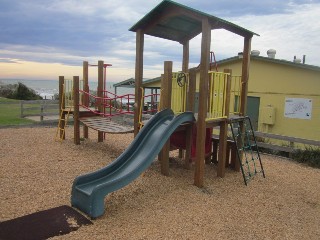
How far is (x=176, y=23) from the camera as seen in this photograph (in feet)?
23.9

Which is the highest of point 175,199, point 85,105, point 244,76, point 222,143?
point 244,76

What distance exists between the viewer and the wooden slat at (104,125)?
8.35 meters

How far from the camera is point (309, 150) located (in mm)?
9117

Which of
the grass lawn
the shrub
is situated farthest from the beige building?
the shrub

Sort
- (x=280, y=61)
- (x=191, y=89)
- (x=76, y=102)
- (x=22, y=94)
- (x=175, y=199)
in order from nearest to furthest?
(x=175, y=199)
(x=191, y=89)
(x=76, y=102)
(x=280, y=61)
(x=22, y=94)

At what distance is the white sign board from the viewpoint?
462 inches

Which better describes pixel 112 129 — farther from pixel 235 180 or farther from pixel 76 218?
pixel 76 218

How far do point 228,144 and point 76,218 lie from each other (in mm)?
4746

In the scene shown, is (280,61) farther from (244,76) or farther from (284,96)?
(244,76)

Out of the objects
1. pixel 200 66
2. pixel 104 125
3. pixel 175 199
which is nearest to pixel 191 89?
pixel 200 66

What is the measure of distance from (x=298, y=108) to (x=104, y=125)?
7.75 m

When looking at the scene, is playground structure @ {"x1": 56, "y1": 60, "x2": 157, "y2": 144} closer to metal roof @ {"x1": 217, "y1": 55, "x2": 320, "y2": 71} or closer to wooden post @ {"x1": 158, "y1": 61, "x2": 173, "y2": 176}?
wooden post @ {"x1": 158, "y1": 61, "x2": 173, "y2": 176}

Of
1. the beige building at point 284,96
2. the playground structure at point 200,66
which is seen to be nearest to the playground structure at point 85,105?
the playground structure at point 200,66

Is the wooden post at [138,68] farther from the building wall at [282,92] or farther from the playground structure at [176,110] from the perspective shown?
the building wall at [282,92]
